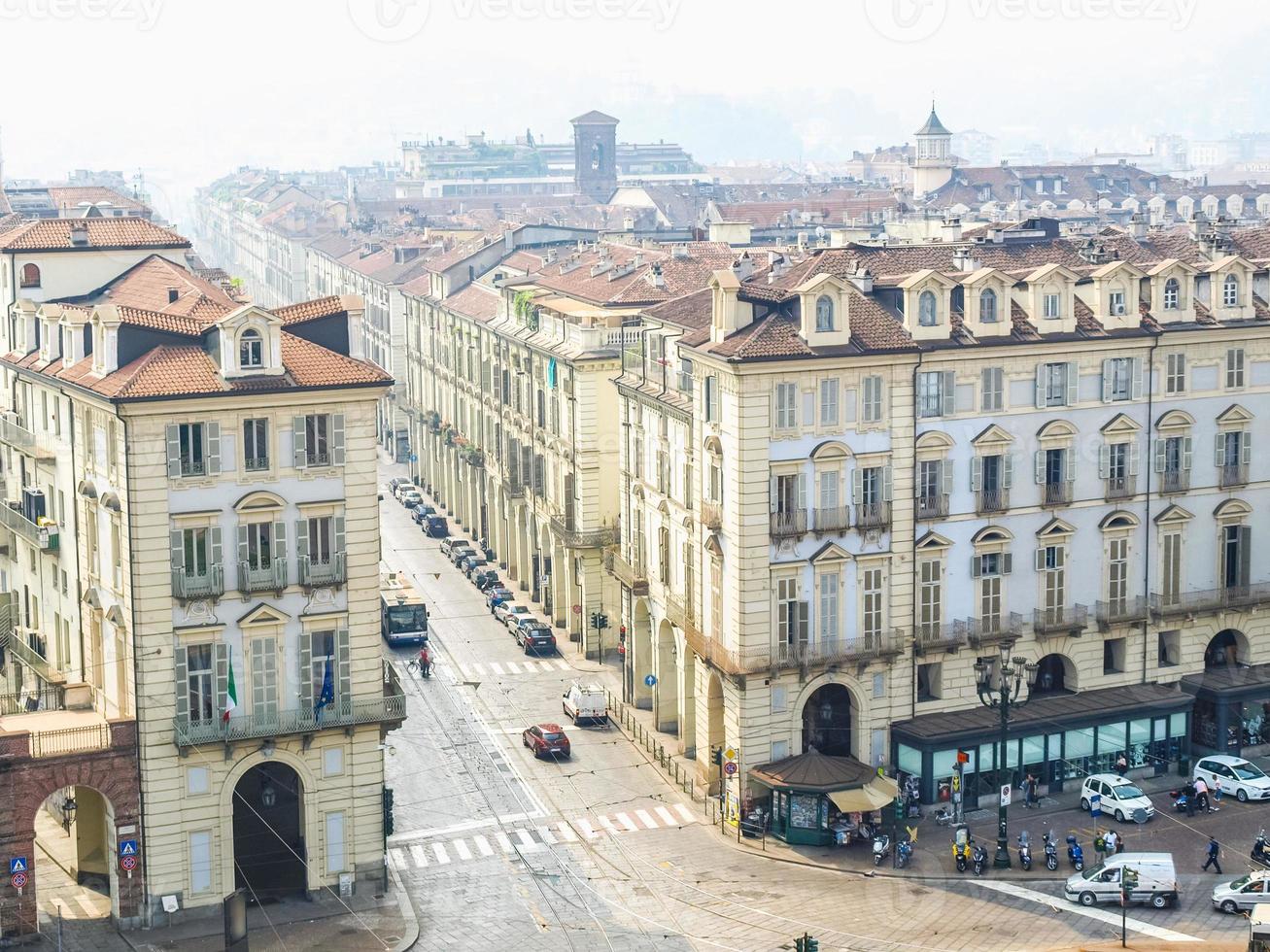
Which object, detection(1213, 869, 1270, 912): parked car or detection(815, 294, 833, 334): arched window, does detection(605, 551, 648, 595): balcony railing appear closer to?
detection(815, 294, 833, 334): arched window

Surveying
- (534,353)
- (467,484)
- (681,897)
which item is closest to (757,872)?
(681,897)

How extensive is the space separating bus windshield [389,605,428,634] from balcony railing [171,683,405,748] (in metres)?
38.1

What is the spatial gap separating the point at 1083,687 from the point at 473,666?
114 feet

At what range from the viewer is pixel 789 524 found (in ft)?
270

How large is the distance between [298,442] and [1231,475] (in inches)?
1734

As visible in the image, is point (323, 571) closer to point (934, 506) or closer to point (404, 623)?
point (934, 506)

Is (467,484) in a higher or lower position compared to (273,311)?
lower

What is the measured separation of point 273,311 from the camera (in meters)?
74.1

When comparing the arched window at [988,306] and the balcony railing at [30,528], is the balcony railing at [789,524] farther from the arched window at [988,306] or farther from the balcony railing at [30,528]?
the balcony railing at [30,528]

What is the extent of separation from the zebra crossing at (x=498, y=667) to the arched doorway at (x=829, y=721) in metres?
25.2

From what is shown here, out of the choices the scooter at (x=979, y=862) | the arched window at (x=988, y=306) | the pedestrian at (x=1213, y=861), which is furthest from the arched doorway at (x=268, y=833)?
the arched window at (x=988, y=306)

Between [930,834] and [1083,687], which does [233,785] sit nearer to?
[930,834]

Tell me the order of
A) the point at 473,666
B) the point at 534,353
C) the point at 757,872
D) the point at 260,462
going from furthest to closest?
the point at 534,353 → the point at 473,666 → the point at 757,872 → the point at 260,462

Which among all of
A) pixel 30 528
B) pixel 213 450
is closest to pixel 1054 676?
pixel 213 450
